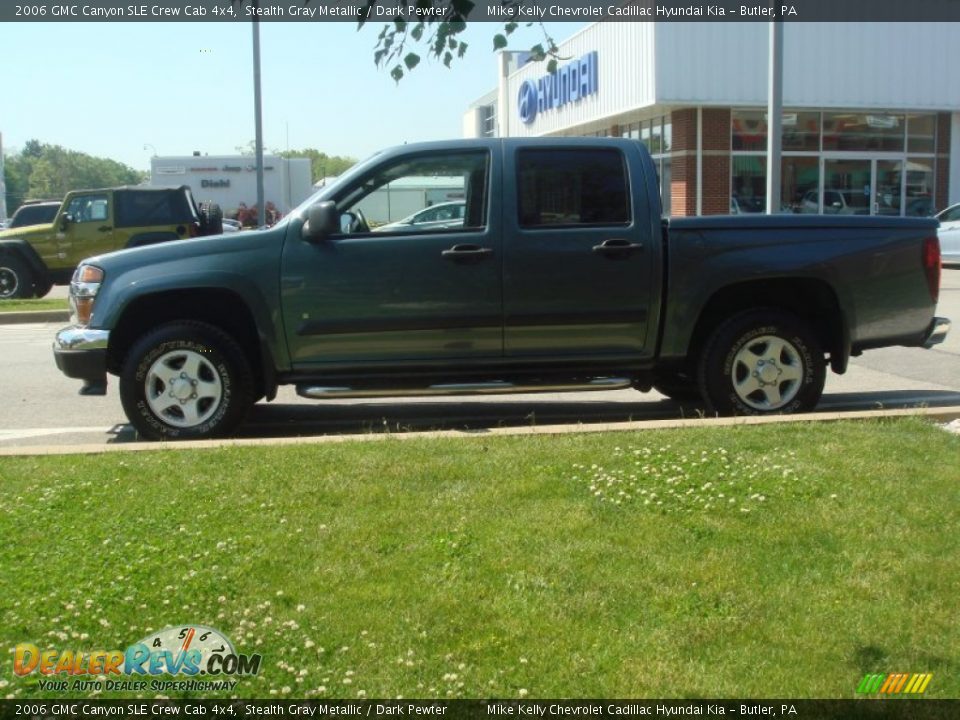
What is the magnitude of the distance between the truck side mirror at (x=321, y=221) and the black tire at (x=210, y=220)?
13.5 m

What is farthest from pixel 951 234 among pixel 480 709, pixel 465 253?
pixel 480 709

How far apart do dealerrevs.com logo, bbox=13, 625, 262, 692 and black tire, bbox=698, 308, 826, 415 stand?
14.6 feet

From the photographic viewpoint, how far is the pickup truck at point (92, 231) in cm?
1977

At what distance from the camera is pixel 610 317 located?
285 inches

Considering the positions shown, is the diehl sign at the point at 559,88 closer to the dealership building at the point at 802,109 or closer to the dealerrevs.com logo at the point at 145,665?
the dealership building at the point at 802,109

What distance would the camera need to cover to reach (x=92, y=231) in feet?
65.9

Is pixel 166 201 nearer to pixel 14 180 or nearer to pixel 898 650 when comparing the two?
pixel 898 650

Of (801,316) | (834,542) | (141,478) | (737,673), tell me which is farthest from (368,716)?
(801,316)

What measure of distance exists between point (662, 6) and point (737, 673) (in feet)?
82.2

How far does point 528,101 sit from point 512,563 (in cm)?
3625

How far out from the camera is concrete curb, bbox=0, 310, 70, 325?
17000mm

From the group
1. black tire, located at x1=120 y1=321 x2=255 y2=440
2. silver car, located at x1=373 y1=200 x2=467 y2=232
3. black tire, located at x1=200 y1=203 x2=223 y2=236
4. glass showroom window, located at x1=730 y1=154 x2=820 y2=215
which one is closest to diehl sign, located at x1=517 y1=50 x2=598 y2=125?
glass showroom window, located at x1=730 y1=154 x2=820 y2=215

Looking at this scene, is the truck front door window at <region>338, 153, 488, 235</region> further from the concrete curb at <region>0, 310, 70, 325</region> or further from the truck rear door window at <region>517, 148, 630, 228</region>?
the concrete curb at <region>0, 310, 70, 325</region>

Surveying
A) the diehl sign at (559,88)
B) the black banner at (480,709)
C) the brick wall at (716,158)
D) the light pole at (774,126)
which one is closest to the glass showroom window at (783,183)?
the brick wall at (716,158)
